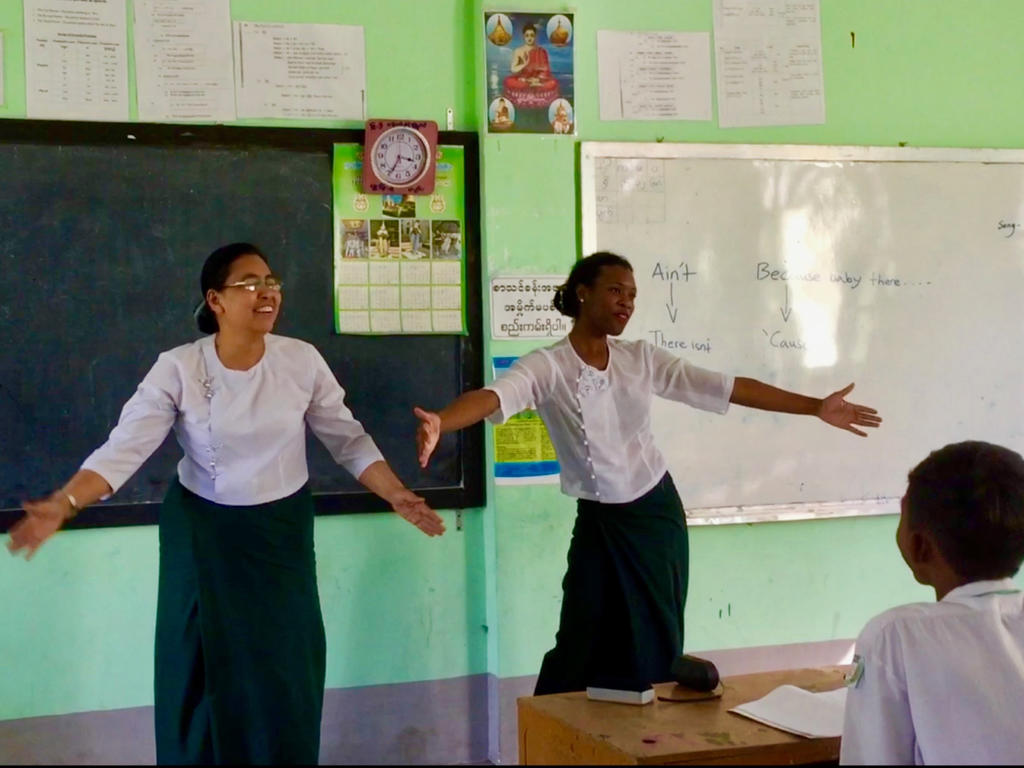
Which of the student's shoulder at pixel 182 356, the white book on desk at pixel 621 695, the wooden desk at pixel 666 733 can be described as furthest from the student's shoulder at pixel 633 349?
the white book on desk at pixel 621 695

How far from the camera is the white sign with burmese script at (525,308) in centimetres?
374

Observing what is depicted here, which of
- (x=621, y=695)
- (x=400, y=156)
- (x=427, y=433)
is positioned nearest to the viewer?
(x=621, y=695)

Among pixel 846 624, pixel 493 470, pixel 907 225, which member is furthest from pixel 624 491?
pixel 907 225

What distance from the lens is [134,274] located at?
11.5 ft

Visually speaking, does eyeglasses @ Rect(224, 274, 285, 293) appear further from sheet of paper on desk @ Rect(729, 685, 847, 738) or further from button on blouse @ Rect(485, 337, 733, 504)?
sheet of paper on desk @ Rect(729, 685, 847, 738)

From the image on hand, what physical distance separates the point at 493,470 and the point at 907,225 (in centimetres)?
170

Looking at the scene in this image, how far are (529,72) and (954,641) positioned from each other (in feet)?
8.53

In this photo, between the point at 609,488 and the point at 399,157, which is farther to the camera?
the point at 399,157

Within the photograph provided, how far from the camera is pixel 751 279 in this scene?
401 centimetres

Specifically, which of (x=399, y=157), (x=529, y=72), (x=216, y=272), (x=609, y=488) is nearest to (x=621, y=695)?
(x=609, y=488)

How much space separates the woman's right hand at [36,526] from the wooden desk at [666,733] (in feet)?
3.84

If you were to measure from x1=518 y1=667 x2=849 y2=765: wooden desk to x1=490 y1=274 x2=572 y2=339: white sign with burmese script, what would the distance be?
5.94 feet

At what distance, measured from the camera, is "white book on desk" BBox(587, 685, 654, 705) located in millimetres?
1948

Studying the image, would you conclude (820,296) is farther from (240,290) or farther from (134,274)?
(134,274)
